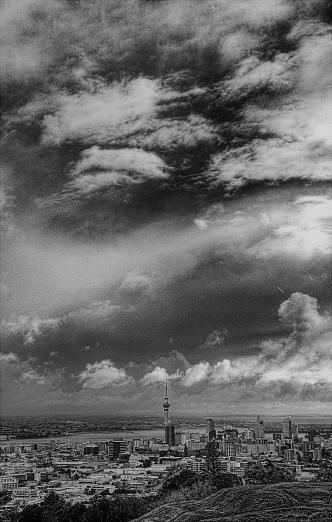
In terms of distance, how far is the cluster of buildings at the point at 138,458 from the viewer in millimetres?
7973

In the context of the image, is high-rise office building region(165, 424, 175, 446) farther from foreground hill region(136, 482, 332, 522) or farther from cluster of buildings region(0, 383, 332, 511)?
foreground hill region(136, 482, 332, 522)

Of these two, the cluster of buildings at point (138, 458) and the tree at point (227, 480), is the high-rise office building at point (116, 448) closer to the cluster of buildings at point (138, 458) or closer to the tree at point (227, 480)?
the cluster of buildings at point (138, 458)

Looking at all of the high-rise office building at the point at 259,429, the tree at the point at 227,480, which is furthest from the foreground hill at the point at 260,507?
the high-rise office building at the point at 259,429

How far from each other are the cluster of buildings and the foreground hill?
392cm

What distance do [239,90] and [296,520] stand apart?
22.5 ft

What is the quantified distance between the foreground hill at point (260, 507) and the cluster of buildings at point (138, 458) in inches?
154

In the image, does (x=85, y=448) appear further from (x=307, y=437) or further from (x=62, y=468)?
(x=307, y=437)

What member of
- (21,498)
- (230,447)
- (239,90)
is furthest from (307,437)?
(239,90)

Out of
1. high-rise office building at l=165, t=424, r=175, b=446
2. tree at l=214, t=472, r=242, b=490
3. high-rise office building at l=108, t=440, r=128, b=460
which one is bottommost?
tree at l=214, t=472, r=242, b=490

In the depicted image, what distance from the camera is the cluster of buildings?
7.97m

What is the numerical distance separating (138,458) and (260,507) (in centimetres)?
700

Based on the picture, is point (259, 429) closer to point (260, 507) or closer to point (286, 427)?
point (286, 427)

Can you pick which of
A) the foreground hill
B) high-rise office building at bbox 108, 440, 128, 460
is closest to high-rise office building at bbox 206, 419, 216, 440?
high-rise office building at bbox 108, 440, 128, 460

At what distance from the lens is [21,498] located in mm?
7383
